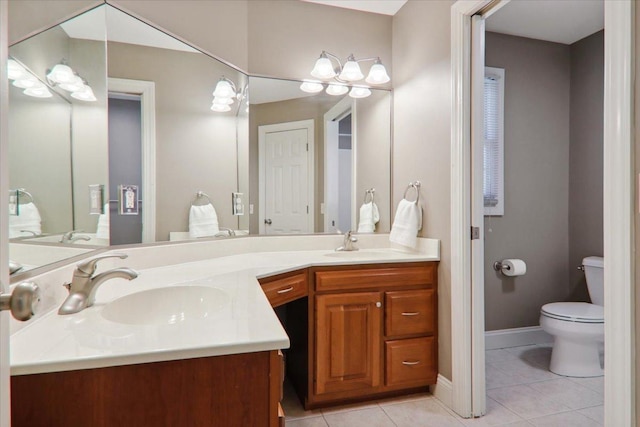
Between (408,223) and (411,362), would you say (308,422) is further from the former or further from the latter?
(408,223)

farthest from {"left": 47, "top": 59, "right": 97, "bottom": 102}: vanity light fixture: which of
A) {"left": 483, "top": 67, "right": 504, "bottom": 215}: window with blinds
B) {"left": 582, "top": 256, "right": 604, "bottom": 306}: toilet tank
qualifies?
{"left": 582, "top": 256, "right": 604, "bottom": 306}: toilet tank

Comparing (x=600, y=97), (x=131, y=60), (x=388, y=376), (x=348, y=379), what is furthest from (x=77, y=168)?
(x=600, y=97)

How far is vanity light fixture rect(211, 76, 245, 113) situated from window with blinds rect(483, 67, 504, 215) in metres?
1.89

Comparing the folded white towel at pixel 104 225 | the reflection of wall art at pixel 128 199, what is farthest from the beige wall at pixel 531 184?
the folded white towel at pixel 104 225

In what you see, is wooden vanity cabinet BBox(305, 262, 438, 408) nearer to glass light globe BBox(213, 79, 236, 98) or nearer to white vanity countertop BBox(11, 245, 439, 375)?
white vanity countertop BBox(11, 245, 439, 375)

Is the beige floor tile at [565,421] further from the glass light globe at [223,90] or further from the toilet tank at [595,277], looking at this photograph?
the glass light globe at [223,90]

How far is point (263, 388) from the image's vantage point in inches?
32.4

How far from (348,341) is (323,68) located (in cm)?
169

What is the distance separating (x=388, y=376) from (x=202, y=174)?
1.50m

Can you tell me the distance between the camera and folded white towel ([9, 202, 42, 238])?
0.84 meters

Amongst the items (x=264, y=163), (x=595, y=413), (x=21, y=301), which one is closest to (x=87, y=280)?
(x=21, y=301)

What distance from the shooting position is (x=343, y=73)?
2.46m

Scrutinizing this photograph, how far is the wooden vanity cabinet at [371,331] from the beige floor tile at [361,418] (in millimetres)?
75

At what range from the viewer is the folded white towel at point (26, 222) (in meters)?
0.84
